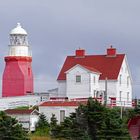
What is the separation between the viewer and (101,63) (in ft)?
202

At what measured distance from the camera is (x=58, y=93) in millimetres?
61188

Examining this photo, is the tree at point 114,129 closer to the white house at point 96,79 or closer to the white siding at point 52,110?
the white siding at point 52,110

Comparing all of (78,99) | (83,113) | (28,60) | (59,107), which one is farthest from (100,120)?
(28,60)

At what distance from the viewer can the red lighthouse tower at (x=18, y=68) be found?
63219 millimetres

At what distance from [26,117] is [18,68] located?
10.8m

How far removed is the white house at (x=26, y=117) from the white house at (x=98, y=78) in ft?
21.4

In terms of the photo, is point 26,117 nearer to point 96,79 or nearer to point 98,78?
point 96,79

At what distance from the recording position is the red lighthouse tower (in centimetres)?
6322

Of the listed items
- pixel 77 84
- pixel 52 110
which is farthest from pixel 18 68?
pixel 52 110

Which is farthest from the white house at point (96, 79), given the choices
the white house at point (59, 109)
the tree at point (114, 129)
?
the tree at point (114, 129)

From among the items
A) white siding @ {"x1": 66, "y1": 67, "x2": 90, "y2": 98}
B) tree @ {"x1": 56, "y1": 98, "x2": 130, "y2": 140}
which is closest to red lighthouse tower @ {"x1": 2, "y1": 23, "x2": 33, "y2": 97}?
white siding @ {"x1": 66, "y1": 67, "x2": 90, "y2": 98}

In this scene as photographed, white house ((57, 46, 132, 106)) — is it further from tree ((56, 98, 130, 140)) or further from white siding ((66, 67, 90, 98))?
tree ((56, 98, 130, 140))

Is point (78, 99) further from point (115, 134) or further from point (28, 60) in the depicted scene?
point (115, 134)

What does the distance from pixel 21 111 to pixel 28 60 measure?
424 inches
